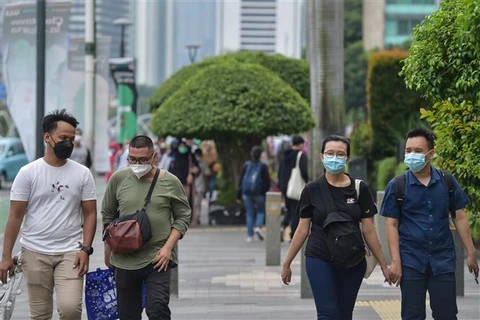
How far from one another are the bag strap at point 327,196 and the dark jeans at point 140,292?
3.74ft

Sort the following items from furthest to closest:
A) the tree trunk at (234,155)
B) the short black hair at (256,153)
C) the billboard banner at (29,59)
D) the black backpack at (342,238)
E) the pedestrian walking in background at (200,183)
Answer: the tree trunk at (234,155)
the pedestrian walking in background at (200,183)
the short black hair at (256,153)
the billboard banner at (29,59)
the black backpack at (342,238)

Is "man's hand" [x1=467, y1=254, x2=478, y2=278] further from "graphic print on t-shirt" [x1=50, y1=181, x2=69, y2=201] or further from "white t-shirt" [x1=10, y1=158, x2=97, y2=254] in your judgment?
"graphic print on t-shirt" [x1=50, y1=181, x2=69, y2=201]

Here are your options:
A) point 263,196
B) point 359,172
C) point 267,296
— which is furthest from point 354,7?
point 267,296

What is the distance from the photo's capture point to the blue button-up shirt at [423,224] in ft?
25.2

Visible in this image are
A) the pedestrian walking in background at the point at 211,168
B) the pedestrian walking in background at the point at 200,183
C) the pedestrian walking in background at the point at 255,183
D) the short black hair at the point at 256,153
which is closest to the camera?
the short black hair at the point at 256,153

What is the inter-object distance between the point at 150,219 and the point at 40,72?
8732 mm

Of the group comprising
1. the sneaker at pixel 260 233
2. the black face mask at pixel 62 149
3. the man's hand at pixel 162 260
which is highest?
the black face mask at pixel 62 149

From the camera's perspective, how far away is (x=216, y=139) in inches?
938

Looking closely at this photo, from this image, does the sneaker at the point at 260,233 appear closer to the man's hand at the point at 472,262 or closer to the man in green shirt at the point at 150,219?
the man in green shirt at the point at 150,219

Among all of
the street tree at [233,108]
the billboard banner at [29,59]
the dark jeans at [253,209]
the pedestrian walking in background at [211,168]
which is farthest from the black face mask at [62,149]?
the pedestrian walking in background at [211,168]

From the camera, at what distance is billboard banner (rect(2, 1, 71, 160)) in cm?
1736

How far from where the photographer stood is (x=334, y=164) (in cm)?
778

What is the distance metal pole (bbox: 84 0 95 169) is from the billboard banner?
890cm

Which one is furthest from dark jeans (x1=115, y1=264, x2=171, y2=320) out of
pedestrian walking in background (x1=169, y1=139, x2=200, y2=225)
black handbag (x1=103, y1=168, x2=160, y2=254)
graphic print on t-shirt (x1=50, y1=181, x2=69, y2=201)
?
pedestrian walking in background (x1=169, y1=139, x2=200, y2=225)
